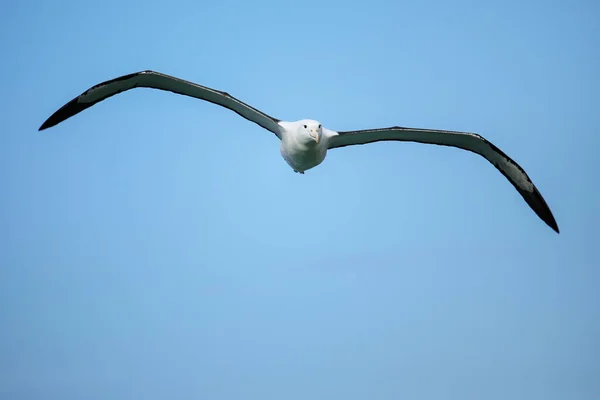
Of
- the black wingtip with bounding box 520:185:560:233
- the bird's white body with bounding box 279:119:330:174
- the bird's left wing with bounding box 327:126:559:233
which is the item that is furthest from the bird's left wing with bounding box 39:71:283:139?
the black wingtip with bounding box 520:185:560:233

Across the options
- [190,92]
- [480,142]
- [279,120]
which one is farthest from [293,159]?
[480,142]

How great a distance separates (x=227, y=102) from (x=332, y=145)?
263 cm

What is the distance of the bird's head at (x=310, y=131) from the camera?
17562 millimetres

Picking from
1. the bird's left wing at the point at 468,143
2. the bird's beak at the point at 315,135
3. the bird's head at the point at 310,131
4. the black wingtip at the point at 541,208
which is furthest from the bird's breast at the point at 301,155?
the black wingtip at the point at 541,208

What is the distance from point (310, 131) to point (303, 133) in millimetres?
159

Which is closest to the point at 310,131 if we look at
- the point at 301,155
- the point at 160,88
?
the point at 301,155

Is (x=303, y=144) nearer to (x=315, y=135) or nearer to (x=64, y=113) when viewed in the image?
(x=315, y=135)

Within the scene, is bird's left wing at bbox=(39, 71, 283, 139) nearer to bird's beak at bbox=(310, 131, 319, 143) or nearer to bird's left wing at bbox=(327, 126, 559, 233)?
bird's beak at bbox=(310, 131, 319, 143)

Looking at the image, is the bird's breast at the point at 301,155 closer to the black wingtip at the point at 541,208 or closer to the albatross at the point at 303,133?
the albatross at the point at 303,133

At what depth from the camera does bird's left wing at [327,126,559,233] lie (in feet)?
A: 63.1

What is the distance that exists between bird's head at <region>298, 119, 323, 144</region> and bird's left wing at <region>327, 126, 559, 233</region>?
104 centimetres

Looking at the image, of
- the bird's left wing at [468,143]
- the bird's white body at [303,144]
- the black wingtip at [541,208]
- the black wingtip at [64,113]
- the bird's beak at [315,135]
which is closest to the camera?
the bird's beak at [315,135]

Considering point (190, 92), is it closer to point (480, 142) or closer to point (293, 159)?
point (293, 159)

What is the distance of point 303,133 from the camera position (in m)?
17.7
